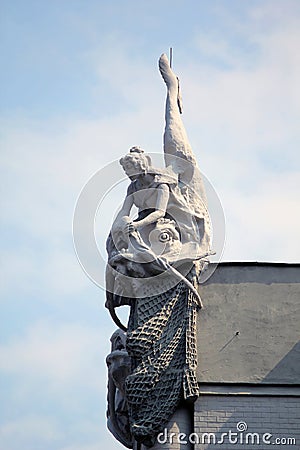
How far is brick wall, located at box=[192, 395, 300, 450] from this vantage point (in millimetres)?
15695

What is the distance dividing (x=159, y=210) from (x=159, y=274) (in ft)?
3.63

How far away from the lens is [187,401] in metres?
15.7

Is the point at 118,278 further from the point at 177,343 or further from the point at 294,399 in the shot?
the point at 294,399

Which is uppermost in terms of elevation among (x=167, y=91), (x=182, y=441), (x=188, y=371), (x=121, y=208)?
(x=167, y=91)

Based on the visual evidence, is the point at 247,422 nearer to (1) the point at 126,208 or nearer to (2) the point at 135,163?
(1) the point at 126,208

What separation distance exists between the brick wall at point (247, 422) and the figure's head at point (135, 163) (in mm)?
3878

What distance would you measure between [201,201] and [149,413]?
382cm

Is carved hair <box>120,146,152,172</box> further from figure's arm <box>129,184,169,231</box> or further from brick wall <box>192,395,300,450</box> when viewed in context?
brick wall <box>192,395,300,450</box>

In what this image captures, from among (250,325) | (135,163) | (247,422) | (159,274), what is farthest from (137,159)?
(247,422)

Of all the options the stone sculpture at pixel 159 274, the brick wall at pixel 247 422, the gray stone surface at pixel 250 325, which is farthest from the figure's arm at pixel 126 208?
the brick wall at pixel 247 422

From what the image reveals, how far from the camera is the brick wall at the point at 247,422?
1570 cm

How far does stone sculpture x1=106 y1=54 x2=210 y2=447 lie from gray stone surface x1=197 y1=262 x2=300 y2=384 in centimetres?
32

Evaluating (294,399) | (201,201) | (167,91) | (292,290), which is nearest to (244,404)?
(294,399)

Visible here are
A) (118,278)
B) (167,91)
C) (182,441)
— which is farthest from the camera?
(167,91)
